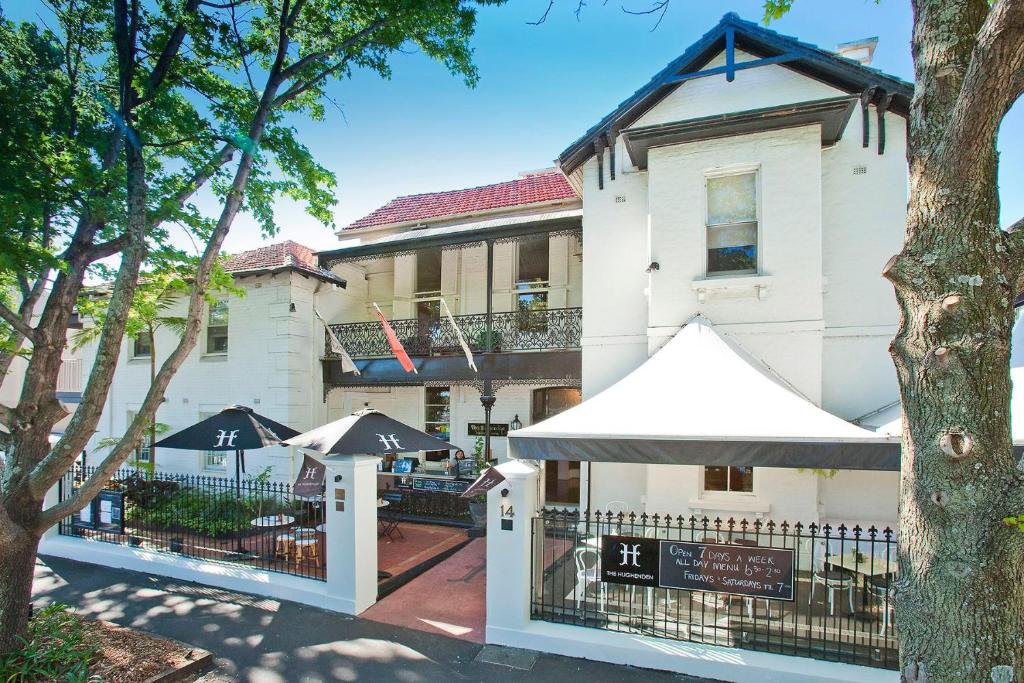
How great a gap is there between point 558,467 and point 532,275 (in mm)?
5074

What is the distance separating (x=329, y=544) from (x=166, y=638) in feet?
6.36

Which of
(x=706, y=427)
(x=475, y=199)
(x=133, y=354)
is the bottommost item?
(x=706, y=427)

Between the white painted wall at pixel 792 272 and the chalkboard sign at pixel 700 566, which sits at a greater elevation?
the white painted wall at pixel 792 272

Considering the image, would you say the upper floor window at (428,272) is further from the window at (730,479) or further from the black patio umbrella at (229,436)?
the window at (730,479)

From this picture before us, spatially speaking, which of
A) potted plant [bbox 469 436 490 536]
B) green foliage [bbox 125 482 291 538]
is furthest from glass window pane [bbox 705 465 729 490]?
green foliage [bbox 125 482 291 538]

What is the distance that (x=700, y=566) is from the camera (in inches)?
210

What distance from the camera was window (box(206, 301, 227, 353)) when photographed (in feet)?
45.3

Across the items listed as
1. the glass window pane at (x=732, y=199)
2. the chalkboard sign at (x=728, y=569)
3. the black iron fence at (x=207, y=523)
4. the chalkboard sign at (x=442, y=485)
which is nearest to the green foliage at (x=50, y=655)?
the black iron fence at (x=207, y=523)

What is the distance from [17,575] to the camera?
5.00 meters

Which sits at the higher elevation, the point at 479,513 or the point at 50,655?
the point at 50,655

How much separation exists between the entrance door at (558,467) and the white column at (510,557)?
6.06 meters

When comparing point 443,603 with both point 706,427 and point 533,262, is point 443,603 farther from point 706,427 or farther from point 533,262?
point 533,262

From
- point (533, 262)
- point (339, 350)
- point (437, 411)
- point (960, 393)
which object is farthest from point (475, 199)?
point (960, 393)

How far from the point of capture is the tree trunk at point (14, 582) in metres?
4.82
